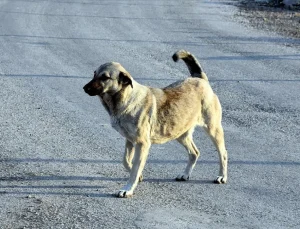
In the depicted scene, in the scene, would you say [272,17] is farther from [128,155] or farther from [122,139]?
[128,155]

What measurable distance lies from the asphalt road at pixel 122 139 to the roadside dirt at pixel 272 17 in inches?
17.4

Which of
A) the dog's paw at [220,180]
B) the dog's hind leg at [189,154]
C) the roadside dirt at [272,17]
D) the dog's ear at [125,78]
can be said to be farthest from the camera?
the roadside dirt at [272,17]

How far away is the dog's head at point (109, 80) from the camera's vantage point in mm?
7836

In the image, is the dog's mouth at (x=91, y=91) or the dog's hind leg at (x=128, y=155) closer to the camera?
the dog's mouth at (x=91, y=91)

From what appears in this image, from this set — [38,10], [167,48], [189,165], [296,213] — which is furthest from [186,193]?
[38,10]

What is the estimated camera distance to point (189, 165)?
8.80 m

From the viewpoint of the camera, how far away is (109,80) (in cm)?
788

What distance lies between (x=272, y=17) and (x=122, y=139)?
1072 centimetres

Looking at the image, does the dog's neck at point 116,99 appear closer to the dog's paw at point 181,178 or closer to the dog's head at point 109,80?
the dog's head at point 109,80

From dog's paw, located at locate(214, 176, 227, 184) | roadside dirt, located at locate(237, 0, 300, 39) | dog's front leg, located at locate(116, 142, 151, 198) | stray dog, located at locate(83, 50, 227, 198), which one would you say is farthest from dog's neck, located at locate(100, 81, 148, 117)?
roadside dirt, located at locate(237, 0, 300, 39)

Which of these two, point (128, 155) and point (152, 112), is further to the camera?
point (128, 155)

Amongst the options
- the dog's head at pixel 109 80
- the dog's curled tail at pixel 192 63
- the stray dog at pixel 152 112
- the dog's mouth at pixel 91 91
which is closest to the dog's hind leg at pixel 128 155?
the stray dog at pixel 152 112

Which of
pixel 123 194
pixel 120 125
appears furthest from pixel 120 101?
pixel 123 194

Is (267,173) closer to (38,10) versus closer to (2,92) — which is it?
(2,92)
